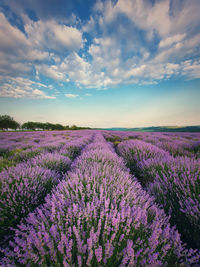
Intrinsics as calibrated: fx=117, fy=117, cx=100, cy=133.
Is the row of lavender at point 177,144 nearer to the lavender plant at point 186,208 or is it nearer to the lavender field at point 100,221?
the lavender plant at point 186,208

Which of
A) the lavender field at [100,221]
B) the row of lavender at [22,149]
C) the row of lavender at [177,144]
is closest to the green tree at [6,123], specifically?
the row of lavender at [22,149]

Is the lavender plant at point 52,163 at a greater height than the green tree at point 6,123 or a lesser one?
lesser

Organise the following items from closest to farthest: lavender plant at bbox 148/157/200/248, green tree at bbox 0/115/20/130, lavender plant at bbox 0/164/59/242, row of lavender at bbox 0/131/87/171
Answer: lavender plant at bbox 148/157/200/248, lavender plant at bbox 0/164/59/242, row of lavender at bbox 0/131/87/171, green tree at bbox 0/115/20/130

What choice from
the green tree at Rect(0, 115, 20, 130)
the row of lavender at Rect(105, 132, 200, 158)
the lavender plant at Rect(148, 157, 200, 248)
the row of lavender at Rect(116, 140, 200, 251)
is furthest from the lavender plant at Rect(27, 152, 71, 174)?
the green tree at Rect(0, 115, 20, 130)

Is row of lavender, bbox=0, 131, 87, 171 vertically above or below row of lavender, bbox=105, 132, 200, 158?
above

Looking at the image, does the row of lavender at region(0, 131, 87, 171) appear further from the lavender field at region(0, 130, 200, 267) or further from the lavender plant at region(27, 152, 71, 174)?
the lavender field at region(0, 130, 200, 267)

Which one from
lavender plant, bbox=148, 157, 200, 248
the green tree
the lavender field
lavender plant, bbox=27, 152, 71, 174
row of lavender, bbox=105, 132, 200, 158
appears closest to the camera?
the lavender field

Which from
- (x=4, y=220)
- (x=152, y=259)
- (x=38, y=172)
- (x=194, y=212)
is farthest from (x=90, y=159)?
(x=152, y=259)

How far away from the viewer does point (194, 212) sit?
1271mm

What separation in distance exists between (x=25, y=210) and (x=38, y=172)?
0.64 m

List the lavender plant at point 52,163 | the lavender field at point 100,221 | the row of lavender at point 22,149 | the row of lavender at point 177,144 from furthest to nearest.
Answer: the row of lavender at point 177,144, the row of lavender at point 22,149, the lavender plant at point 52,163, the lavender field at point 100,221

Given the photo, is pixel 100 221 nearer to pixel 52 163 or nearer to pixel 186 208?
pixel 186 208

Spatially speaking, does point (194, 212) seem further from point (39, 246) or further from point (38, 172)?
point (38, 172)

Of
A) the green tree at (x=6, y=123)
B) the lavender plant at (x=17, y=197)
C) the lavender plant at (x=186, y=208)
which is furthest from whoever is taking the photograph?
the green tree at (x=6, y=123)
